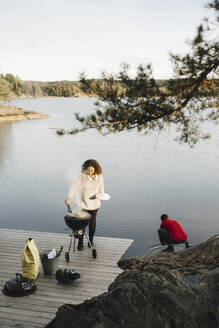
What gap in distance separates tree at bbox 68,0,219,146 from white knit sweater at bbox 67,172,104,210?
4.95 ft

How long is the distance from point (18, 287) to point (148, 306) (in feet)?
6.85

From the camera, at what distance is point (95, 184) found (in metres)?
5.07

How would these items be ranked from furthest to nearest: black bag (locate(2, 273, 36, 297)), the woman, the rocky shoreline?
the rocky shoreline → the woman → black bag (locate(2, 273, 36, 297))

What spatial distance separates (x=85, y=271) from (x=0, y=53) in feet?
173

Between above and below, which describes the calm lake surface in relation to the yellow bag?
below

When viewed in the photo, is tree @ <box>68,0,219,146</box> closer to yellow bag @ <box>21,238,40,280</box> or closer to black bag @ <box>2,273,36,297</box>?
yellow bag @ <box>21,238,40,280</box>

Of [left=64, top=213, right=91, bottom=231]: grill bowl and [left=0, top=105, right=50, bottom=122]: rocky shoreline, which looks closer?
[left=64, top=213, right=91, bottom=231]: grill bowl

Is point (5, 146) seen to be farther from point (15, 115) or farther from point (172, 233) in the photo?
point (15, 115)

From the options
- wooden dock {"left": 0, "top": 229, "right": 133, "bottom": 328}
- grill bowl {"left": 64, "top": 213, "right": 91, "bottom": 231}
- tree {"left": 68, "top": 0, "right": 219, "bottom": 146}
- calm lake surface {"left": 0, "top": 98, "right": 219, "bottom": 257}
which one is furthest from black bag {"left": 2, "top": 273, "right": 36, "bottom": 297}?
tree {"left": 68, "top": 0, "right": 219, "bottom": 146}

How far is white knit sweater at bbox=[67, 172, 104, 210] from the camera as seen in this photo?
198 inches

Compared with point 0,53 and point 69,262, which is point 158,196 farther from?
Answer: point 0,53

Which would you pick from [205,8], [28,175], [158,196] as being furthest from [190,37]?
[28,175]

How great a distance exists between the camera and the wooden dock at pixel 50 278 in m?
3.61

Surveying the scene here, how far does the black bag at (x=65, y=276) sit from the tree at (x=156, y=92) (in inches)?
72.3
